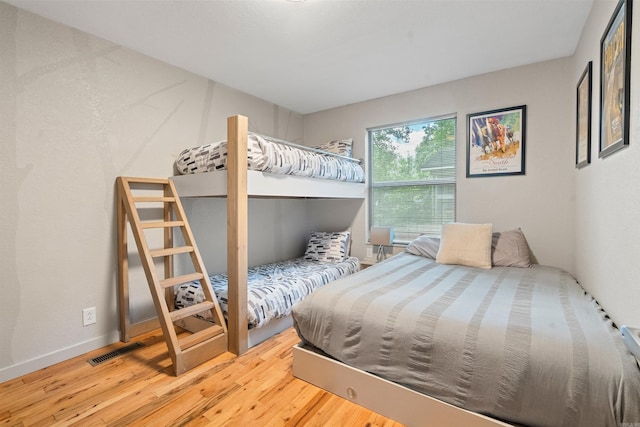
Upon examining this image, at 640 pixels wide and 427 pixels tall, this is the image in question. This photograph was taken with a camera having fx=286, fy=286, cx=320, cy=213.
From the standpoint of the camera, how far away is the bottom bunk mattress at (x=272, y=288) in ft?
7.38

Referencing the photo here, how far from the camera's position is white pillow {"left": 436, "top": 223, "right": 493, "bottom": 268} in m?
2.49

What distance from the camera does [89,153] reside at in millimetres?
2170

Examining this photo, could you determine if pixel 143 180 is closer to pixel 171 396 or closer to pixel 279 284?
pixel 279 284

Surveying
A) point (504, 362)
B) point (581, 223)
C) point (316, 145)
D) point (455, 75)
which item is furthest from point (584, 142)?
point (316, 145)

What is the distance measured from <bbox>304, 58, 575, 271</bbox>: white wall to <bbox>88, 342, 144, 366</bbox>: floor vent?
3.23 metres

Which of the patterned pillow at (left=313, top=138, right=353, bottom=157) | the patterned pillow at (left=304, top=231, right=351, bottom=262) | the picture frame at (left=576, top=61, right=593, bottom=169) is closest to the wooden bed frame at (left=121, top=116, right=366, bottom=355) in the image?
the patterned pillow at (left=304, top=231, right=351, bottom=262)

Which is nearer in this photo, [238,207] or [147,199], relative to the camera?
[238,207]

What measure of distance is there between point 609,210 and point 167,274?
3.19 metres

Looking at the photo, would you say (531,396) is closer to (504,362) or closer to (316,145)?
(504,362)

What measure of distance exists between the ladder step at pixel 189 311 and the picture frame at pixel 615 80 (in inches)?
101

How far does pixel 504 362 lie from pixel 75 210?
280cm

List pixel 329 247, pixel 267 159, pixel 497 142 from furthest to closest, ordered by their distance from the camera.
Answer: pixel 329 247
pixel 497 142
pixel 267 159

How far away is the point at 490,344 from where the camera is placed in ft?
3.97

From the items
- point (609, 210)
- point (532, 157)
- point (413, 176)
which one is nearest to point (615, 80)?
point (609, 210)
